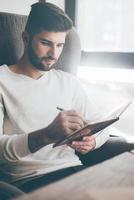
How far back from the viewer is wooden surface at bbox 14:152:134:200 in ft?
2.32

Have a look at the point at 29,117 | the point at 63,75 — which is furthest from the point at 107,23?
the point at 29,117

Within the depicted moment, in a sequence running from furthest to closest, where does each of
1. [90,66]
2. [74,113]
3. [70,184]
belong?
[90,66] → [74,113] → [70,184]

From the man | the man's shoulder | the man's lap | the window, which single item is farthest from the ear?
the man's lap

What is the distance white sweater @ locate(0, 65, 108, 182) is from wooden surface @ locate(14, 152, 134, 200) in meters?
0.13

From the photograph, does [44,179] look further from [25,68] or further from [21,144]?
[25,68]

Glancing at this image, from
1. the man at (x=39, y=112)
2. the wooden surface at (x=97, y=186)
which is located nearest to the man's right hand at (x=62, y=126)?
the man at (x=39, y=112)

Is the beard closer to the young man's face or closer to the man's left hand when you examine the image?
the young man's face

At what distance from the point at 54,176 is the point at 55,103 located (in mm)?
203

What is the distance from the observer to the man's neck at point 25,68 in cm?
94

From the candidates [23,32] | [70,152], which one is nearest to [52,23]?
[23,32]

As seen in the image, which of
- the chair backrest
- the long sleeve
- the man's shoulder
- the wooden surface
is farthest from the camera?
the man's shoulder

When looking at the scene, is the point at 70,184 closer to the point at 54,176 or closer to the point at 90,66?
the point at 54,176

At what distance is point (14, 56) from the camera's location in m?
0.97

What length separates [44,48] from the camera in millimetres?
939
